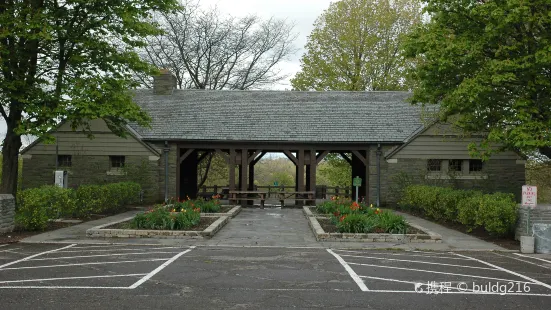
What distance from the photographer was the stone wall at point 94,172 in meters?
23.8

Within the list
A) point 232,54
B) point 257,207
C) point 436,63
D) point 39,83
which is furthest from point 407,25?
point 39,83

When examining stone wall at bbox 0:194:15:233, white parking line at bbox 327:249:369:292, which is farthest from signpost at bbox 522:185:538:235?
stone wall at bbox 0:194:15:233

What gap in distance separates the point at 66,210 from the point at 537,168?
63.6 ft

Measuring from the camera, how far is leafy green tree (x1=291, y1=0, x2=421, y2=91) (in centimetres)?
3538

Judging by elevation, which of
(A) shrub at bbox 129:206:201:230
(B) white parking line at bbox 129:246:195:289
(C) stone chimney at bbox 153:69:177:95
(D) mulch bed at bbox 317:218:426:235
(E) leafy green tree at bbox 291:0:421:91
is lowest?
(B) white parking line at bbox 129:246:195:289

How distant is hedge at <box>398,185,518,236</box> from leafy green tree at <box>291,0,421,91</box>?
55.2 ft

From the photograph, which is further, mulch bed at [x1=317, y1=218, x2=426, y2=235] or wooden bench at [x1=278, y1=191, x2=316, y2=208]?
wooden bench at [x1=278, y1=191, x2=316, y2=208]

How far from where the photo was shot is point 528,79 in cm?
1430

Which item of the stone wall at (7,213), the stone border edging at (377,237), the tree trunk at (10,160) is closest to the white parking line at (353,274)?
the stone border edging at (377,237)

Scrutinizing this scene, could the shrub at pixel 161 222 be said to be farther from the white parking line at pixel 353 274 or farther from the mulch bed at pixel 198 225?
the white parking line at pixel 353 274

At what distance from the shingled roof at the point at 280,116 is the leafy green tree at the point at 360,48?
28.2 ft

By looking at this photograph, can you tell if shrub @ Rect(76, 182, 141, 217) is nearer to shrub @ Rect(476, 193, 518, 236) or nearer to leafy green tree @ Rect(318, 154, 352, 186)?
shrub @ Rect(476, 193, 518, 236)

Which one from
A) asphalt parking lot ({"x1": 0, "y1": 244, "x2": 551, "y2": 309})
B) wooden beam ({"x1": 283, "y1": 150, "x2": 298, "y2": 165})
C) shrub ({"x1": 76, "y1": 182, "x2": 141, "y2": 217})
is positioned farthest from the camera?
wooden beam ({"x1": 283, "y1": 150, "x2": 298, "y2": 165})

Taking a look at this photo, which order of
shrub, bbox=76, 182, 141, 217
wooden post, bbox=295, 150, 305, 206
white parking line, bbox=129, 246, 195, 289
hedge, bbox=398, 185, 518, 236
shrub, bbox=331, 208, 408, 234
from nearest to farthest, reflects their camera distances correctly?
white parking line, bbox=129, 246, 195, 289
hedge, bbox=398, 185, 518, 236
shrub, bbox=331, 208, 408, 234
shrub, bbox=76, 182, 141, 217
wooden post, bbox=295, 150, 305, 206
